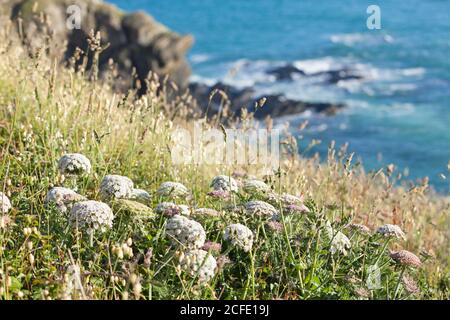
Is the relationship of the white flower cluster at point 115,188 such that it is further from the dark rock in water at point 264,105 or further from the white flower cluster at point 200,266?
the dark rock in water at point 264,105

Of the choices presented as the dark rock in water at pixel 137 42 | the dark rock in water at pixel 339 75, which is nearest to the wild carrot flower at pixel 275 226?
the dark rock in water at pixel 137 42

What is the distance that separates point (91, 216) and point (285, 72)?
4183 cm

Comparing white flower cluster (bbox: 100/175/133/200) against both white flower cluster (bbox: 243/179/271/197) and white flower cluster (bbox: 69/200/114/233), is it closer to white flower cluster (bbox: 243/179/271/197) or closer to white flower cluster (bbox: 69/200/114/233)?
white flower cluster (bbox: 69/200/114/233)

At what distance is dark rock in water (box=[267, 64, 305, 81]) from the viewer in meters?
43.8

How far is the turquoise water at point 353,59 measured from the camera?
3578cm

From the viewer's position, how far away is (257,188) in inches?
156

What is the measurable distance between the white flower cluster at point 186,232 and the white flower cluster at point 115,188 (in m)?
0.39

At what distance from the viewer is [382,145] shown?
3547 centimetres

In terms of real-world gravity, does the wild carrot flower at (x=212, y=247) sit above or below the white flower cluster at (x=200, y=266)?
above

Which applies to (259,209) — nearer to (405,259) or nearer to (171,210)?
(171,210)

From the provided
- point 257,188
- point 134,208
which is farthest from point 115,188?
point 257,188

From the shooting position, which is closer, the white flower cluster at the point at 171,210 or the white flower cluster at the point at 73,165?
the white flower cluster at the point at 171,210
